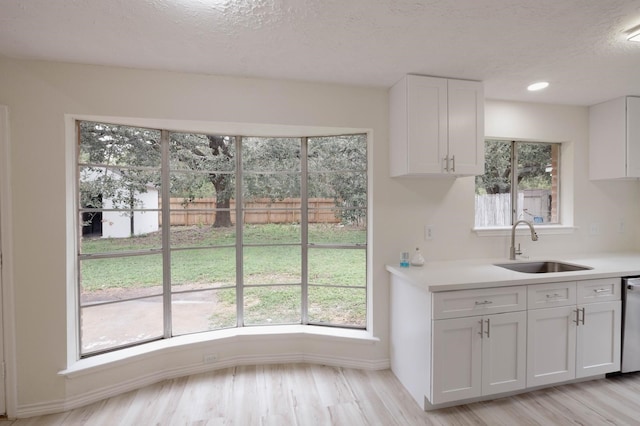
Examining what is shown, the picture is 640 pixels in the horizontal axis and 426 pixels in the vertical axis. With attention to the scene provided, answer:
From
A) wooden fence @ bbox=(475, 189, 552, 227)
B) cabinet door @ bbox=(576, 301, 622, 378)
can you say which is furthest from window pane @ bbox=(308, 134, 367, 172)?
cabinet door @ bbox=(576, 301, 622, 378)

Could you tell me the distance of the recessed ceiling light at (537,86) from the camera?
8.03ft

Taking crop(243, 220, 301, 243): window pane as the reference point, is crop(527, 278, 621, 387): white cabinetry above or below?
below

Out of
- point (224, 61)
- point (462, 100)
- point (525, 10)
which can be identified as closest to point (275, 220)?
point (224, 61)

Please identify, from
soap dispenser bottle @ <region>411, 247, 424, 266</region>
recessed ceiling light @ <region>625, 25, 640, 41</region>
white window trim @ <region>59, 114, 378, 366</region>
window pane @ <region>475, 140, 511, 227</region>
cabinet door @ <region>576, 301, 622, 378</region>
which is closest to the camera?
recessed ceiling light @ <region>625, 25, 640, 41</region>

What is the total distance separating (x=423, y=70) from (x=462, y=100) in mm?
426

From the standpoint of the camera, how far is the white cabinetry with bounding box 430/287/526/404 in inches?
77.9

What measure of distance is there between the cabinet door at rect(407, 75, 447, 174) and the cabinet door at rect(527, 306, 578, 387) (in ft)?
4.30

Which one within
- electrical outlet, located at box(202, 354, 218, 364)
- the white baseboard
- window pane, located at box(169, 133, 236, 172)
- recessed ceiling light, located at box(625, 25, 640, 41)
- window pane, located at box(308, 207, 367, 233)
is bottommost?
the white baseboard

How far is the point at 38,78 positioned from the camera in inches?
79.9

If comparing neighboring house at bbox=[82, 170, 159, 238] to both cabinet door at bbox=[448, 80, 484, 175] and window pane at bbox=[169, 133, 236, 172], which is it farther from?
cabinet door at bbox=[448, 80, 484, 175]

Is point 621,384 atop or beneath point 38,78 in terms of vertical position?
beneath

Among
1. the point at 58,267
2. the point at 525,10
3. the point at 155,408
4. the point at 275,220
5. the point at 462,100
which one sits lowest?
the point at 155,408

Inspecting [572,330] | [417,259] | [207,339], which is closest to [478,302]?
[417,259]

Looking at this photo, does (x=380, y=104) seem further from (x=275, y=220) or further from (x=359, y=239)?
(x=275, y=220)
